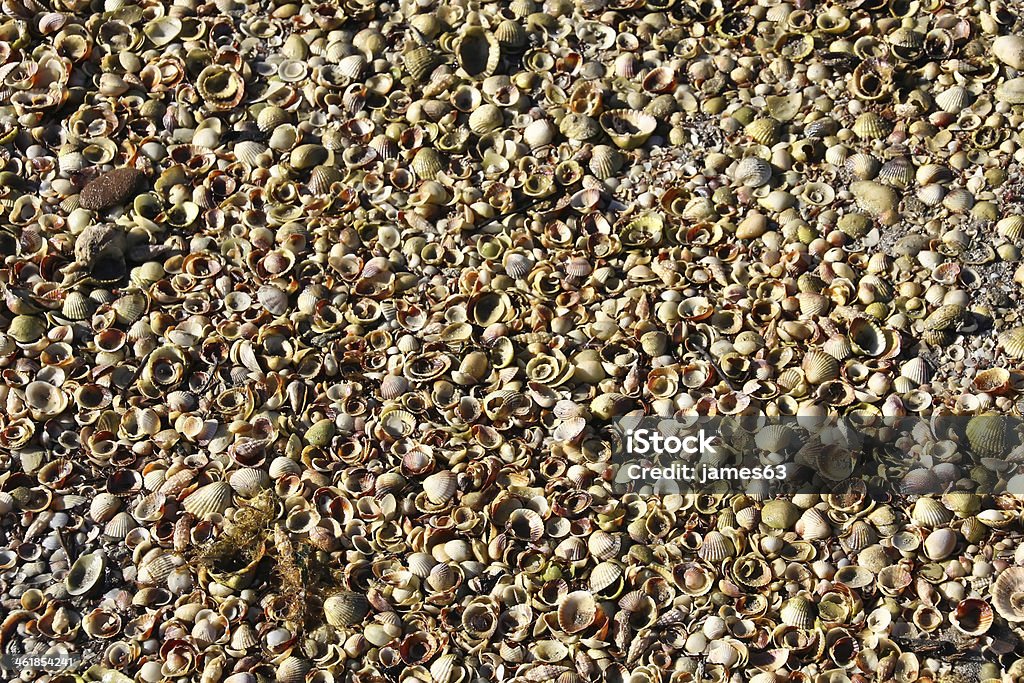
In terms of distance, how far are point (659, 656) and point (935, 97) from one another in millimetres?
1916

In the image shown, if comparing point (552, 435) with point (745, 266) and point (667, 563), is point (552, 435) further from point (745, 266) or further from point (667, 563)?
point (745, 266)

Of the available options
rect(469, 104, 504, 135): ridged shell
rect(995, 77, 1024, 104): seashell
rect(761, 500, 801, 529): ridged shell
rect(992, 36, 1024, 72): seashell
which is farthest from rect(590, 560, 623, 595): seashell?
rect(992, 36, 1024, 72): seashell

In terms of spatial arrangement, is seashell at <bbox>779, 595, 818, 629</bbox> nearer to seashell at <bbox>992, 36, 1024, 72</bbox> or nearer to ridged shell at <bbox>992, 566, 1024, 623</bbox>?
ridged shell at <bbox>992, 566, 1024, 623</bbox>

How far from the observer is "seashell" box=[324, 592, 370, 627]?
2.45m

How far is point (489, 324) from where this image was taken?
287cm

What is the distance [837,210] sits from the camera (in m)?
3.04

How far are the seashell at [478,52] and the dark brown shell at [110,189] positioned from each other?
3.42ft

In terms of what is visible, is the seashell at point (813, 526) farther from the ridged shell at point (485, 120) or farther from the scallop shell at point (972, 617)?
the ridged shell at point (485, 120)

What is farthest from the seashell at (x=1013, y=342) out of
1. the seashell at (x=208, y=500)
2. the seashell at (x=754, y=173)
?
the seashell at (x=208, y=500)

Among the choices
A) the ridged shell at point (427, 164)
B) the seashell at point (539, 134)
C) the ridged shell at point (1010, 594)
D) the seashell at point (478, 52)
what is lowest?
the ridged shell at point (1010, 594)

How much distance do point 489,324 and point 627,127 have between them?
818 mm

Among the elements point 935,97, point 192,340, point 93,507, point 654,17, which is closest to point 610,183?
point 654,17

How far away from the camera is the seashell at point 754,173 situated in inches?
122

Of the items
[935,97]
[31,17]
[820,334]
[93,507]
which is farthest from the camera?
[31,17]
